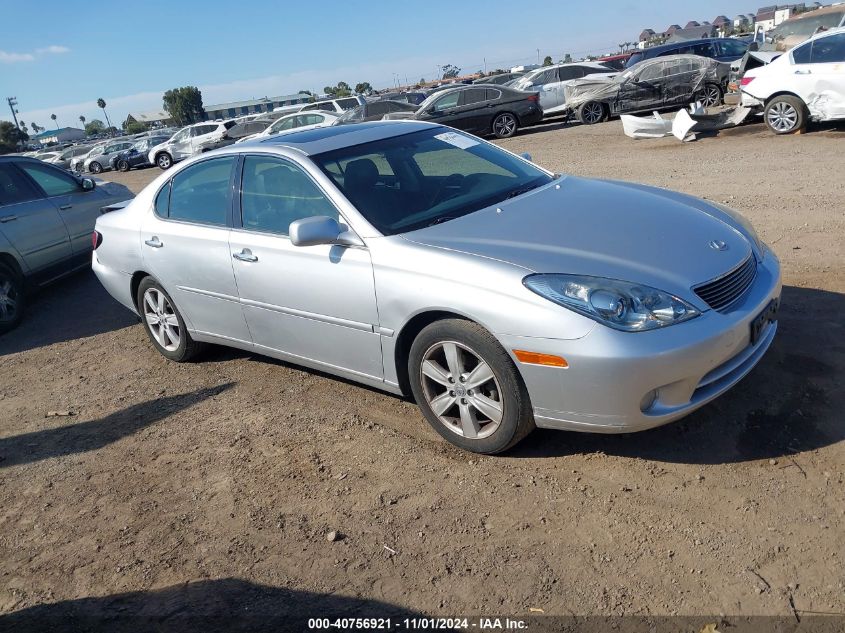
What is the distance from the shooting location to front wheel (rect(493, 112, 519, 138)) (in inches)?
771

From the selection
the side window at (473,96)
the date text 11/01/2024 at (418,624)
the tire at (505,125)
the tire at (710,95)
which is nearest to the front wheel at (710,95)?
the tire at (710,95)

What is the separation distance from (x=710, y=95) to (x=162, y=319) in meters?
16.2

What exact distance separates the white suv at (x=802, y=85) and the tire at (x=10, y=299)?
1163 cm

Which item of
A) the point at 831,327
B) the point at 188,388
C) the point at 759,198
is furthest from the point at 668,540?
the point at 759,198

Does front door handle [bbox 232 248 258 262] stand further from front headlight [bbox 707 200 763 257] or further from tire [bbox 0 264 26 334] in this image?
tire [bbox 0 264 26 334]

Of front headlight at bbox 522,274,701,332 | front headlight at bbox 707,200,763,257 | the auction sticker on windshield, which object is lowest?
front headlight at bbox 707,200,763,257

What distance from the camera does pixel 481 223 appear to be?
3930mm

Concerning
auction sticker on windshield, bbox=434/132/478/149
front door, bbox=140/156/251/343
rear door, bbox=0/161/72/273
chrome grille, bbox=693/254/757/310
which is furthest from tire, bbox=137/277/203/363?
chrome grille, bbox=693/254/757/310

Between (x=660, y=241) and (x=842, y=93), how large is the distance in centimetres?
988

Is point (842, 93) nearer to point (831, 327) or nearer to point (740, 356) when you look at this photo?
point (831, 327)

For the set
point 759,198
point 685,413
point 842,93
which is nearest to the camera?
point 685,413

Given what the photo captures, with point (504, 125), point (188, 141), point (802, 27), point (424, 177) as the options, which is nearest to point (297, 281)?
point (424, 177)

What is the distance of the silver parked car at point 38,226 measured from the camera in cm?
750

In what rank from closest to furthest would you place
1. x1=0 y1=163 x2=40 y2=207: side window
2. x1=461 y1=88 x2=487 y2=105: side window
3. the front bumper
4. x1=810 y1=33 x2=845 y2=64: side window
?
the front bumper, x1=0 y1=163 x2=40 y2=207: side window, x1=810 y1=33 x2=845 y2=64: side window, x1=461 y1=88 x2=487 y2=105: side window
